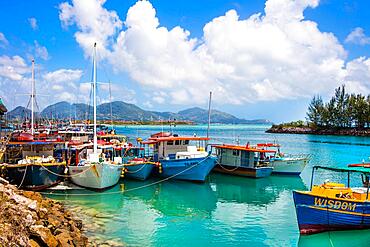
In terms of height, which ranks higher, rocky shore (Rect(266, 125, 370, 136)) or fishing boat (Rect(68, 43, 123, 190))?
rocky shore (Rect(266, 125, 370, 136))

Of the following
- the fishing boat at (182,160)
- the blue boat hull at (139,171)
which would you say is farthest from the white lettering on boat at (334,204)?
the blue boat hull at (139,171)

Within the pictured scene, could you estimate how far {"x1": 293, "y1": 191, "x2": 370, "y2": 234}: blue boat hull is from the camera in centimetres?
1556

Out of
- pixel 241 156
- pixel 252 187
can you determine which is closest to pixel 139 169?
pixel 252 187

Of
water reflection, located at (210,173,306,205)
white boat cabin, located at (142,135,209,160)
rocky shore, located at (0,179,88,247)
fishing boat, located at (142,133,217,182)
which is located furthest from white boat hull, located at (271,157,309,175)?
rocky shore, located at (0,179,88,247)

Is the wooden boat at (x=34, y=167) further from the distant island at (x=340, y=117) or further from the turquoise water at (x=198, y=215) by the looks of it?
the distant island at (x=340, y=117)

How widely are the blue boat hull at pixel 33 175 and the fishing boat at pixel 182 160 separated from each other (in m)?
8.80

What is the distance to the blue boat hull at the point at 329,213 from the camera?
613 inches

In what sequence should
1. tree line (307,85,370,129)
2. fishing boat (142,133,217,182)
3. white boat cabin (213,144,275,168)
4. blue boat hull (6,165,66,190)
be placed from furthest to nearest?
1. tree line (307,85,370,129)
2. white boat cabin (213,144,275,168)
3. fishing boat (142,133,217,182)
4. blue boat hull (6,165,66,190)

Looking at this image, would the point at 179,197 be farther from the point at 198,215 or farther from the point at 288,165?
the point at 288,165

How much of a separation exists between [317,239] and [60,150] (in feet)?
68.8

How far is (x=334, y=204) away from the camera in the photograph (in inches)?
612

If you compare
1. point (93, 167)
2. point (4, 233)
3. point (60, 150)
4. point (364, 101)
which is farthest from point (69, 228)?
point (364, 101)

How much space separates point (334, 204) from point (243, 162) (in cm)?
1698

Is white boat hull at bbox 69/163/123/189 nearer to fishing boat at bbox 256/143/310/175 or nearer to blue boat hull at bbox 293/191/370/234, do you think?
blue boat hull at bbox 293/191/370/234
